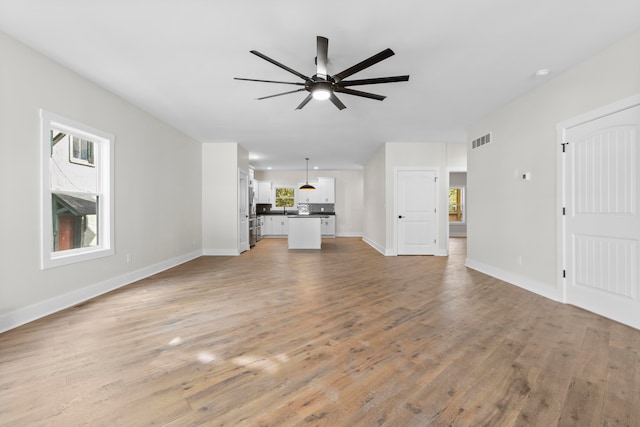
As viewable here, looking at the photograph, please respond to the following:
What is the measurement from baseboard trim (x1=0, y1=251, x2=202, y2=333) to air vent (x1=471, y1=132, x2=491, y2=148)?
6.13 meters

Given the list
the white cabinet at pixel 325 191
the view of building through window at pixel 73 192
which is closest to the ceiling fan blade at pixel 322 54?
the view of building through window at pixel 73 192

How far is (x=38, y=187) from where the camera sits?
9.65ft

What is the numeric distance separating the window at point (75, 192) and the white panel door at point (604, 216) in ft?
18.9

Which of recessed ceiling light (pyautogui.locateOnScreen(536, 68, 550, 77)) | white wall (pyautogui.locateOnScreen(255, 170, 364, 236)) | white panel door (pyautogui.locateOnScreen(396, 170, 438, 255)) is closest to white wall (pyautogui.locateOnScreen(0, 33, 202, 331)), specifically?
white panel door (pyautogui.locateOnScreen(396, 170, 438, 255))

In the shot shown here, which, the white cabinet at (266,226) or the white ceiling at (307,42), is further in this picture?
the white cabinet at (266,226)

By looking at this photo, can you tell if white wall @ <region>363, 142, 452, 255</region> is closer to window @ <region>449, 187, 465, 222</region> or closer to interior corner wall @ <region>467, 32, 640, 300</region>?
interior corner wall @ <region>467, 32, 640, 300</region>

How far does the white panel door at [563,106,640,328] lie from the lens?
8.86ft

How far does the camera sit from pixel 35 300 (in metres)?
2.89

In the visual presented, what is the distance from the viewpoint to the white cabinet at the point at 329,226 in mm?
11461

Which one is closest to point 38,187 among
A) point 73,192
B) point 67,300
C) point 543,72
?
point 73,192

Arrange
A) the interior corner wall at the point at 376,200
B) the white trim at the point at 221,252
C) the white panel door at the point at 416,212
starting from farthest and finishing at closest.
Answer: the interior corner wall at the point at 376,200
the white trim at the point at 221,252
the white panel door at the point at 416,212

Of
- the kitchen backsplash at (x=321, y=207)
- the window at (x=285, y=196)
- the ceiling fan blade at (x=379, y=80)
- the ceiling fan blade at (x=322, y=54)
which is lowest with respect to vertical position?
the kitchen backsplash at (x=321, y=207)

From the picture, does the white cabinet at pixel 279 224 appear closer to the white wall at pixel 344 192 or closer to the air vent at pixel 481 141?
the white wall at pixel 344 192

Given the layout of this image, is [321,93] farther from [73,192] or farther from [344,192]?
[344,192]
